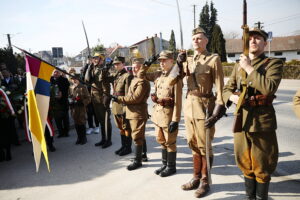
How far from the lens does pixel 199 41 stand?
10.0 ft

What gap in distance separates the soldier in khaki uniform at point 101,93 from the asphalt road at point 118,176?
37 cm

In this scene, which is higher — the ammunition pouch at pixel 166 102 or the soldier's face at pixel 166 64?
the soldier's face at pixel 166 64

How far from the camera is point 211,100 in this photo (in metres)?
3.10

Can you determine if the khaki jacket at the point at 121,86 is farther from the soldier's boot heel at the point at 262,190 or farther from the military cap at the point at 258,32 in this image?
the soldier's boot heel at the point at 262,190

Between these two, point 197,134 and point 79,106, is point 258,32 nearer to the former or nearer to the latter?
point 197,134

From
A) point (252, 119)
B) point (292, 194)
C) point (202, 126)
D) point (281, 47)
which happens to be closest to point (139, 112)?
point (202, 126)

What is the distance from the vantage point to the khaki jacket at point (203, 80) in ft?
9.82

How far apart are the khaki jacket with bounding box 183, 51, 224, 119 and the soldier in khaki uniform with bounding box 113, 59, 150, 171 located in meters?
1.10

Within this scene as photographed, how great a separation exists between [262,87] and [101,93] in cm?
405

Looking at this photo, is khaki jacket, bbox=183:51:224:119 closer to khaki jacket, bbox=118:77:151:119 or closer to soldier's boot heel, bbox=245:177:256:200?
soldier's boot heel, bbox=245:177:256:200

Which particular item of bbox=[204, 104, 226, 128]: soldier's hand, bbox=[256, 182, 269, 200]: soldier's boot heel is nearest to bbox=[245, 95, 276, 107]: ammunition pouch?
bbox=[204, 104, 226, 128]: soldier's hand

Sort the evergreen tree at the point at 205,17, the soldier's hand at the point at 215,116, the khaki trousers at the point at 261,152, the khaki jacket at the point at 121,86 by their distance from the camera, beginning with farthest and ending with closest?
the evergreen tree at the point at 205,17 < the khaki jacket at the point at 121,86 < the soldier's hand at the point at 215,116 < the khaki trousers at the point at 261,152

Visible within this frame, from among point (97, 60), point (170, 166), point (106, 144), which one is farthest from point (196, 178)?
point (97, 60)

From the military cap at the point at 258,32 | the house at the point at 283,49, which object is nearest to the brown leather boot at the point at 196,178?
the military cap at the point at 258,32
